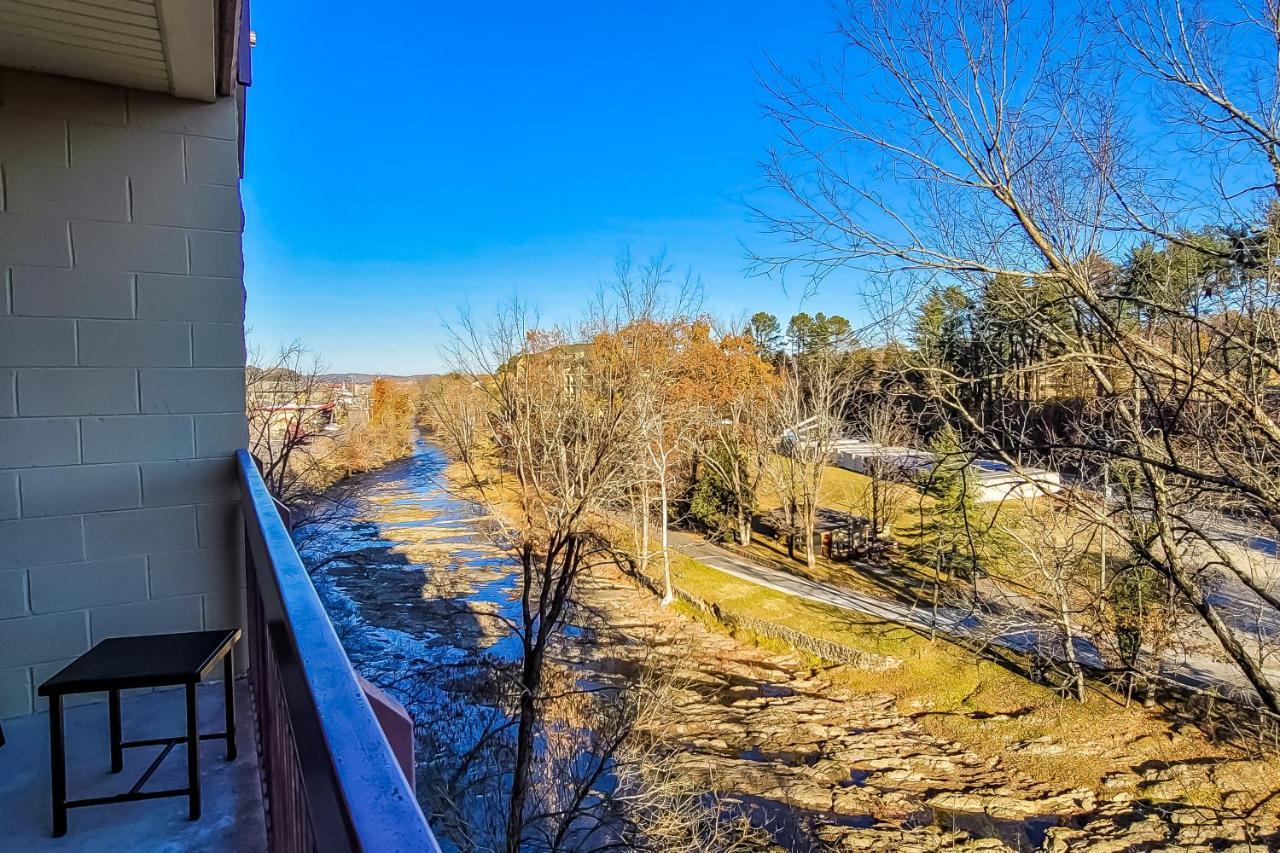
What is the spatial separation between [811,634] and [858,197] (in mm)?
9181

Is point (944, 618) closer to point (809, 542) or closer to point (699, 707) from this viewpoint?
point (809, 542)

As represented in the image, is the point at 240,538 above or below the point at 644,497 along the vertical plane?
above

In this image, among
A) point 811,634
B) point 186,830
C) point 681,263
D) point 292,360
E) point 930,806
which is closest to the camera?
point 186,830

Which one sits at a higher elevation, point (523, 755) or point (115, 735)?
point (115, 735)

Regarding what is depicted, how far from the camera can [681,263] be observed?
14352mm

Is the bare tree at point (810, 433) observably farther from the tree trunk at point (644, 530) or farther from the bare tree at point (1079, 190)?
the bare tree at point (1079, 190)

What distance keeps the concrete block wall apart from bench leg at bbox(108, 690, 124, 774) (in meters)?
0.62

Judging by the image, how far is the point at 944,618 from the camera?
40.2 ft

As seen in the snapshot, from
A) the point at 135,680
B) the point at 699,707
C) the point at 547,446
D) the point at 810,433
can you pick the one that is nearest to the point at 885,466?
the point at 810,433

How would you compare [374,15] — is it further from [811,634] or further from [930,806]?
[930,806]

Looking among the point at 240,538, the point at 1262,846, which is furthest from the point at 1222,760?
the point at 240,538

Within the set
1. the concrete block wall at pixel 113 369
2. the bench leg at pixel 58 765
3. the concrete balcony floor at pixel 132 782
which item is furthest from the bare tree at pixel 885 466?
the bench leg at pixel 58 765

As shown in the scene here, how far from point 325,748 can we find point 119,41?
2.47 meters

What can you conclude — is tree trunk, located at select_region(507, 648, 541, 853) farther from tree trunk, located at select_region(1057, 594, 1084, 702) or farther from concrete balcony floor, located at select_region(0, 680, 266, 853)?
tree trunk, located at select_region(1057, 594, 1084, 702)
